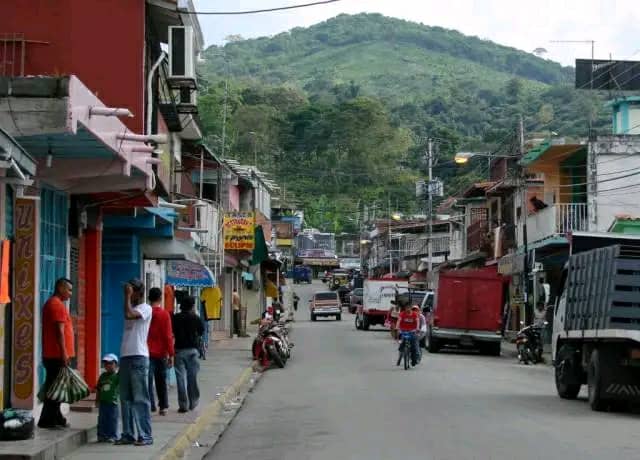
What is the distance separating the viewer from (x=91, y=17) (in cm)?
1969

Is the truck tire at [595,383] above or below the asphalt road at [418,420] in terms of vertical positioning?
above

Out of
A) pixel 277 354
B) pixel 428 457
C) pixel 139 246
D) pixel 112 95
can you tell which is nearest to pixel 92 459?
pixel 428 457

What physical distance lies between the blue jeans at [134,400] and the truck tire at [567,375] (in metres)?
9.33

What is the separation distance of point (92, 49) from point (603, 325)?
929 centimetres

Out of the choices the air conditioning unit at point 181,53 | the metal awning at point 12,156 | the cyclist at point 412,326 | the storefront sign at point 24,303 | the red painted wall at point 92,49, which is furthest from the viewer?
the cyclist at point 412,326

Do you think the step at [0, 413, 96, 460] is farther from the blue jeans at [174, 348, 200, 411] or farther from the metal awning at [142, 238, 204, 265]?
the metal awning at [142, 238, 204, 265]

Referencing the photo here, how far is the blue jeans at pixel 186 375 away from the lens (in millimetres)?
18750

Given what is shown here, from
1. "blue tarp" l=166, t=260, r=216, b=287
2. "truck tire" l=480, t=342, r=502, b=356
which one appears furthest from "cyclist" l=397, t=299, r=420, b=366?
"truck tire" l=480, t=342, r=502, b=356

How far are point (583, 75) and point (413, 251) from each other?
55.1 metres

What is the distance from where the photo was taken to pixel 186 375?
19000 millimetres

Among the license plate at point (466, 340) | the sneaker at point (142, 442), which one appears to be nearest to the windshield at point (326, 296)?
the license plate at point (466, 340)

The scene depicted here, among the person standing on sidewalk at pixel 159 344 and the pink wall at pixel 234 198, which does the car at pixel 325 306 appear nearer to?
the pink wall at pixel 234 198

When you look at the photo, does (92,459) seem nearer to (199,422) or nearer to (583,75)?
(199,422)

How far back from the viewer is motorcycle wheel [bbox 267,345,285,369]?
3166 centimetres
